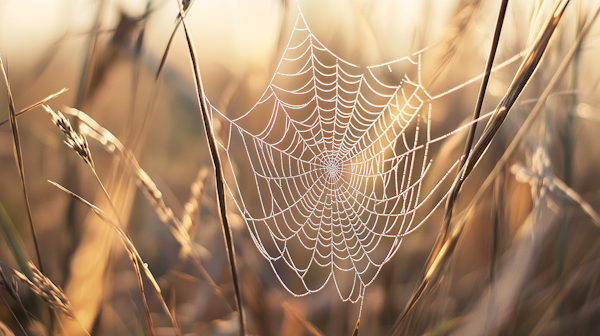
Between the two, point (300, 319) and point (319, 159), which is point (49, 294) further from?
point (319, 159)

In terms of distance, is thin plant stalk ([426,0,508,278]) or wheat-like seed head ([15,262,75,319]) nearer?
thin plant stalk ([426,0,508,278])

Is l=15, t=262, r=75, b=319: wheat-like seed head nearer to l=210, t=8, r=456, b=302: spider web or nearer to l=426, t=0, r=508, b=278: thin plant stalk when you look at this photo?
l=210, t=8, r=456, b=302: spider web

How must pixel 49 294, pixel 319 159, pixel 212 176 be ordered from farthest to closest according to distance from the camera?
pixel 319 159
pixel 212 176
pixel 49 294

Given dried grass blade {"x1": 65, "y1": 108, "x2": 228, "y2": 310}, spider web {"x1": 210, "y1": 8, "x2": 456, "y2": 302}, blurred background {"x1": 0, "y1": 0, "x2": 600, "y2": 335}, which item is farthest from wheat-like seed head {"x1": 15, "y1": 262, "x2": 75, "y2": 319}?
spider web {"x1": 210, "y1": 8, "x2": 456, "y2": 302}

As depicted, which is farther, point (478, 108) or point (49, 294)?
point (49, 294)

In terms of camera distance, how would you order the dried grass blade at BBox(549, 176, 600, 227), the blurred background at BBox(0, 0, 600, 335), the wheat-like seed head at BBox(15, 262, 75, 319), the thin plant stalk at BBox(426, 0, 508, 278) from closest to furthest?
the thin plant stalk at BBox(426, 0, 508, 278) < the wheat-like seed head at BBox(15, 262, 75, 319) < the blurred background at BBox(0, 0, 600, 335) < the dried grass blade at BBox(549, 176, 600, 227)

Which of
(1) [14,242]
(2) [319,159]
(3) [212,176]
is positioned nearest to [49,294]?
(1) [14,242]
